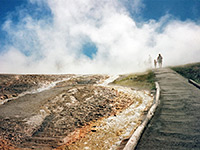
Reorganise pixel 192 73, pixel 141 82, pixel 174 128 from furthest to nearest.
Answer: pixel 192 73 < pixel 141 82 < pixel 174 128

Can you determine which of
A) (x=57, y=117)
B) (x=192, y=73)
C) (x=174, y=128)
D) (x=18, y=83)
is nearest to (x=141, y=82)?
(x=192, y=73)

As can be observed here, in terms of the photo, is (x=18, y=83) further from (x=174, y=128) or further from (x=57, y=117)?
(x=174, y=128)

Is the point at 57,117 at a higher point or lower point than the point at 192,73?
lower

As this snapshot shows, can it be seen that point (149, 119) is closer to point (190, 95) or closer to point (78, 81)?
point (190, 95)

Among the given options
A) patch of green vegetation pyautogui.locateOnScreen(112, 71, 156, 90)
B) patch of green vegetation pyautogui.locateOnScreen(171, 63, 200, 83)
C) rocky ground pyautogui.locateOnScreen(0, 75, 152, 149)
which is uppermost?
patch of green vegetation pyautogui.locateOnScreen(171, 63, 200, 83)

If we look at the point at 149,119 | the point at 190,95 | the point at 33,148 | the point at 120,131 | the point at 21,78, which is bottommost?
the point at 33,148

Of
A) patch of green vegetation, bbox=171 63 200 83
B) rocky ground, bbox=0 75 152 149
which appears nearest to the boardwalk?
rocky ground, bbox=0 75 152 149

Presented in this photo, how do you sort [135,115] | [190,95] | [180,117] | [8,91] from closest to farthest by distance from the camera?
[180,117], [135,115], [190,95], [8,91]

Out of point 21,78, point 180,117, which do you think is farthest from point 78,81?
point 180,117

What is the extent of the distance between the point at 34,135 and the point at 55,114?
1.78 meters

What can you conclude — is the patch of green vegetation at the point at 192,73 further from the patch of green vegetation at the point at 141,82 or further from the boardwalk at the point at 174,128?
the boardwalk at the point at 174,128

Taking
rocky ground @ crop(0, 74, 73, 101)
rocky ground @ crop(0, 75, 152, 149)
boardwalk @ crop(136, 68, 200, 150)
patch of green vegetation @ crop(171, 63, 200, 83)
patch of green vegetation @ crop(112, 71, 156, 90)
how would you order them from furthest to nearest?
patch of green vegetation @ crop(171, 63, 200, 83), rocky ground @ crop(0, 74, 73, 101), patch of green vegetation @ crop(112, 71, 156, 90), rocky ground @ crop(0, 75, 152, 149), boardwalk @ crop(136, 68, 200, 150)

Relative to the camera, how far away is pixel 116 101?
864 cm

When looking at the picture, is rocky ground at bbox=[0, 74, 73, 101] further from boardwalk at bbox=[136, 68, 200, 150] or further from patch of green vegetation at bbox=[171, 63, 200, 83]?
patch of green vegetation at bbox=[171, 63, 200, 83]
